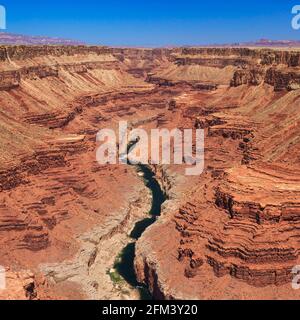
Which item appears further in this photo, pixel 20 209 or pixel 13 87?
pixel 13 87

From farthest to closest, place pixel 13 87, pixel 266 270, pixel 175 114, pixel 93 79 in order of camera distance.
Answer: pixel 93 79 → pixel 175 114 → pixel 13 87 → pixel 266 270

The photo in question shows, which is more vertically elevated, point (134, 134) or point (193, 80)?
point (193, 80)

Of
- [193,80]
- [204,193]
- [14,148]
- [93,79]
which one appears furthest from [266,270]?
[193,80]

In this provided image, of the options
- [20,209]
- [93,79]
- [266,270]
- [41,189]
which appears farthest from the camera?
[93,79]

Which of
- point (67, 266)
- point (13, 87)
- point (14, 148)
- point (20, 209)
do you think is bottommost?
point (67, 266)
